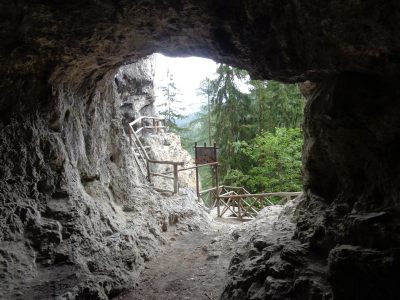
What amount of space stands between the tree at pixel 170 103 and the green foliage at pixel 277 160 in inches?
490

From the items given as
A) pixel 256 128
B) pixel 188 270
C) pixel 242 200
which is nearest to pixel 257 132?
pixel 256 128

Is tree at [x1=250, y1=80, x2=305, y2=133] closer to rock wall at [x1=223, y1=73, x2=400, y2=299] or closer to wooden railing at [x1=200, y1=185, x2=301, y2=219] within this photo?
wooden railing at [x1=200, y1=185, x2=301, y2=219]

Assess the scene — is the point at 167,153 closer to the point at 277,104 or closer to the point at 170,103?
the point at 277,104

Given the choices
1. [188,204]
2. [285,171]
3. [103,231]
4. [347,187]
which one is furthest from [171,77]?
[347,187]

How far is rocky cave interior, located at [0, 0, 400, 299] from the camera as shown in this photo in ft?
12.7

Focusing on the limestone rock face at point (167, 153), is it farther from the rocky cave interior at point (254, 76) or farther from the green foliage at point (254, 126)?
the rocky cave interior at point (254, 76)

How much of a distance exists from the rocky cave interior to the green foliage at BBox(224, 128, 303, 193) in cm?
874

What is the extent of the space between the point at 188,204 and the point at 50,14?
833 centimetres

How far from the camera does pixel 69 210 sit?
6582mm

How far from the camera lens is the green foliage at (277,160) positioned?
1559 cm

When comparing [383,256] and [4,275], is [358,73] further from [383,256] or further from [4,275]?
[4,275]

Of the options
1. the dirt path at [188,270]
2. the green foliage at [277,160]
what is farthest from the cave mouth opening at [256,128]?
the dirt path at [188,270]

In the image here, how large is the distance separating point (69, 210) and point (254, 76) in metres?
4.56

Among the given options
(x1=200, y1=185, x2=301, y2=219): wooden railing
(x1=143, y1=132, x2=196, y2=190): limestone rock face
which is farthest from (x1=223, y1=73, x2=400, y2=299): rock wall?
(x1=143, y1=132, x2=196, y2=190): limestone rock face
